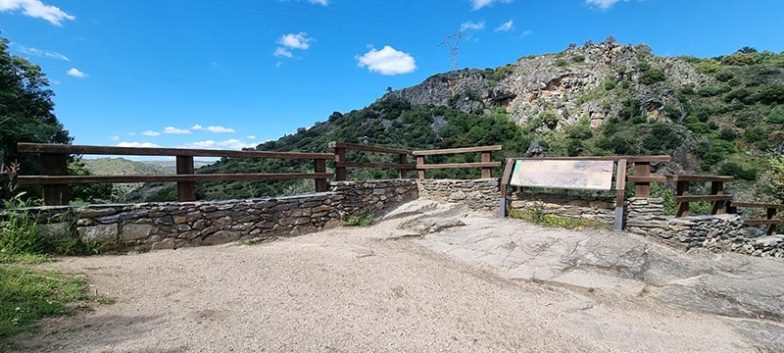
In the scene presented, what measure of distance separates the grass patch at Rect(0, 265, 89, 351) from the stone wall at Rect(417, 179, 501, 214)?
281 inches

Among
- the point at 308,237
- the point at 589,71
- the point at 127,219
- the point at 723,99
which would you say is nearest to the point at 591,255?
the point at 308,237

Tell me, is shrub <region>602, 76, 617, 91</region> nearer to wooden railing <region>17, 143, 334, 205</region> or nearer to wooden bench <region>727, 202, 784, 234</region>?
wooden bench <region>727, 202, 784, 234</region>

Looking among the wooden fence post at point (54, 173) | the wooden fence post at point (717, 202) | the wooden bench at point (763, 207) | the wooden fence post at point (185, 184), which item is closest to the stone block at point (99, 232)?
the wooden fence post at point (54, 173)

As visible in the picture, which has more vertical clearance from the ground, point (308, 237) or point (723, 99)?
point (723, 99)

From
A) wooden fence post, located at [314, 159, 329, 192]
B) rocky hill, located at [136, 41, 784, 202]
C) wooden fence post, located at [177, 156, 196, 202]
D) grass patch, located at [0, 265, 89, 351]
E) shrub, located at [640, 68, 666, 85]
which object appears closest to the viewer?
grass patch, located at [0, 265, 89, 351]

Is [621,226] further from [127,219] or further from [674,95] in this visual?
[674,95]

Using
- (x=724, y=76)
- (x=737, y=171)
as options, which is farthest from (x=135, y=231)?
(x=724, y=76)

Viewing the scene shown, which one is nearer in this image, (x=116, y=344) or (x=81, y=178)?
(x=116, y=344)

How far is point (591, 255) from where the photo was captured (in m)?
5.06

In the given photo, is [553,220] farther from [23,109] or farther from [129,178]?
[23,109]

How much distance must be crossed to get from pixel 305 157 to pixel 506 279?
416cm

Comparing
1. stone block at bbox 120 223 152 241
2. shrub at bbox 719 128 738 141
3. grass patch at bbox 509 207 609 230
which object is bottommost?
grass patch at bbox 509 207 609 230

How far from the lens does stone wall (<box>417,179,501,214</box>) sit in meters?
8.21

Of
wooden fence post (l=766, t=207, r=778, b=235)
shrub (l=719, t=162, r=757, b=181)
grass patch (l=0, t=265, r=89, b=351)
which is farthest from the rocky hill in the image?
grass patch (l=0, t=265, r=89, b=351)
